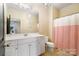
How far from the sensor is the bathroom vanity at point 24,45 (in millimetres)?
1213

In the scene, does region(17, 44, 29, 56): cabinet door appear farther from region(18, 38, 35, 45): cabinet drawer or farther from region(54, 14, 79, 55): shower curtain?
region(54, 14, 79, 55): shower curtain

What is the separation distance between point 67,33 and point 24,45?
495mm

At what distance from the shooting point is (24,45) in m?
1.27

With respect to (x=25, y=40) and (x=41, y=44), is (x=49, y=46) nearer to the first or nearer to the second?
(x=41, y=44)

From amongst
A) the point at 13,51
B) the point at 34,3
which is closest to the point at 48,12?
the point at 34,3

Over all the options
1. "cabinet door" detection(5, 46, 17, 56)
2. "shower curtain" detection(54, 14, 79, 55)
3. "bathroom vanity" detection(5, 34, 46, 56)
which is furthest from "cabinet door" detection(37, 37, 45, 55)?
"cabinet door" detection(5, 46, 17, 56)

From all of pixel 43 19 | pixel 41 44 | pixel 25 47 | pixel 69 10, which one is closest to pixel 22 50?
pixel 25 47

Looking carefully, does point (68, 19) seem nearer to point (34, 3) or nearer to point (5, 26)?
point (34, 3)

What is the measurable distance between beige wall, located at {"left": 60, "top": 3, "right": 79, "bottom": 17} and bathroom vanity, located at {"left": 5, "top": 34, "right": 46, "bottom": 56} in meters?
0.35

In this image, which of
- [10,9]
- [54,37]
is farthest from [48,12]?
[10,9]

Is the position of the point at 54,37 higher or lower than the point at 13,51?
higher

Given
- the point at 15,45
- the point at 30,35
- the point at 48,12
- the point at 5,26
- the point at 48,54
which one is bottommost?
the point at 48,54

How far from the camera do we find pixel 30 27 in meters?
1.25

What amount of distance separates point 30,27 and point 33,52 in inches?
10.9
